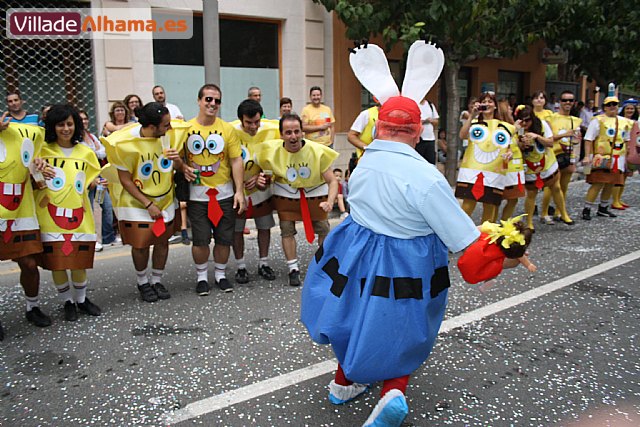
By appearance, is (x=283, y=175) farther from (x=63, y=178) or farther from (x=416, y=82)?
(x=416, y=82)

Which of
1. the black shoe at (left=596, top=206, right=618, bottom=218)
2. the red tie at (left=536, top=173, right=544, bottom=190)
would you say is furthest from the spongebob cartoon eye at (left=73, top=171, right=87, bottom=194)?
the black shoe at (left=596, top=206, right=618, bottom=218)

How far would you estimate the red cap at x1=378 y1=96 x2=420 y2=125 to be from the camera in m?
2.77

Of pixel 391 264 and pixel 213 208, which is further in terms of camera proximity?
pixel 213 208

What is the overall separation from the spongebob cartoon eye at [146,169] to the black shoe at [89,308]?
1.09 meters

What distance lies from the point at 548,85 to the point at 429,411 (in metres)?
18.0

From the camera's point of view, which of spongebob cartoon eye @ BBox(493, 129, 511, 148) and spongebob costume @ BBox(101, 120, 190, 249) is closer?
spongebob costume @ BBox(101, 120, 190, 249)

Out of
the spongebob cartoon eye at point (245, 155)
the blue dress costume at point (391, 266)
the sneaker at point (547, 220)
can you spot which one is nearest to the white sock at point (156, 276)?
the spongebob cartoon eye at point (245, 155)

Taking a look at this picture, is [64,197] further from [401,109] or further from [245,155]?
[401,109]

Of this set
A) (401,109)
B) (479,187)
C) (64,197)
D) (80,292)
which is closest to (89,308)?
(80,292)

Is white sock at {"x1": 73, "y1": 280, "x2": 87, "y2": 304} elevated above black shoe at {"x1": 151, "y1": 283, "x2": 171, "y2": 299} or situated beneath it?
elevated above

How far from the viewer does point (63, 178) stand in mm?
4285

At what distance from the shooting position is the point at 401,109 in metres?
2.77

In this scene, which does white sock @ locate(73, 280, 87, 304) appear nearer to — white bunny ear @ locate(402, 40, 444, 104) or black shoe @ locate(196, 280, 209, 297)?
black shoe @ locate(196, 280, 209, 297)

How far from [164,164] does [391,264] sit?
2699mm
